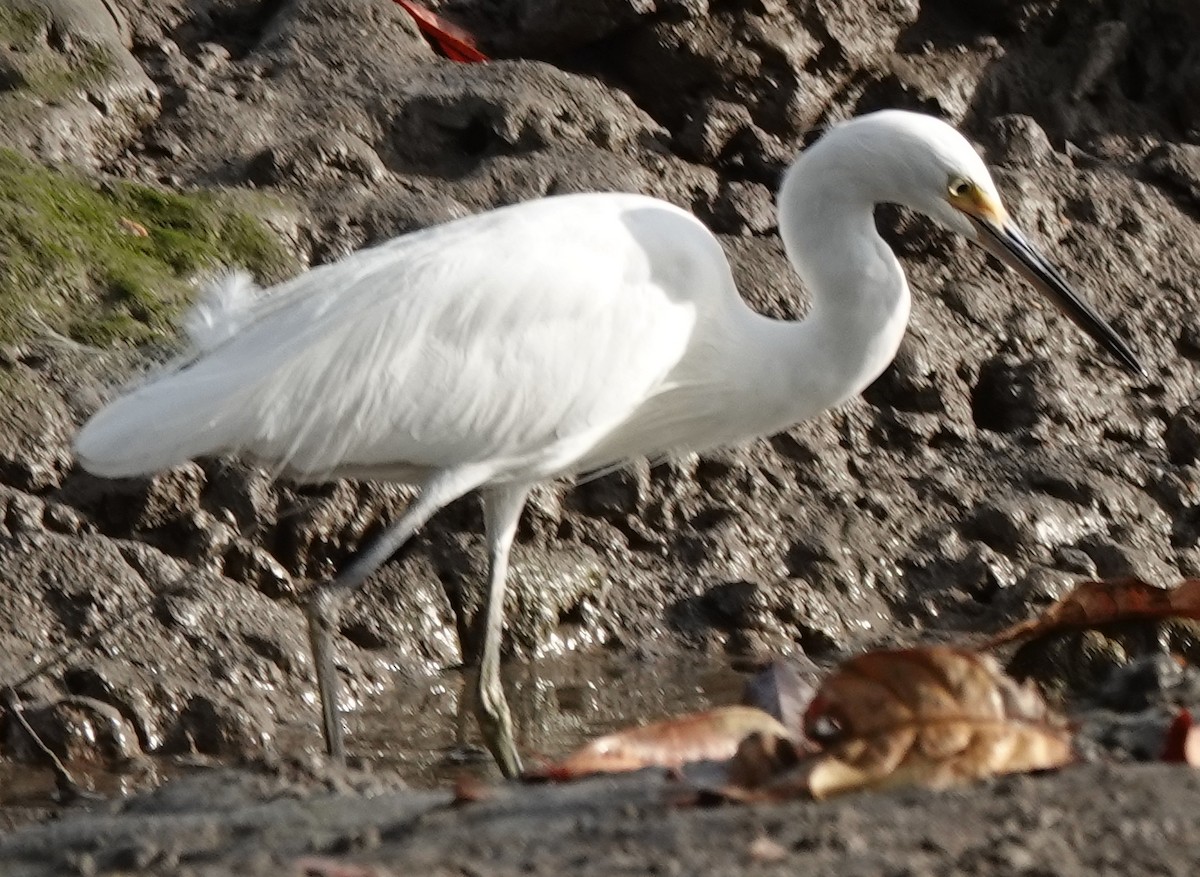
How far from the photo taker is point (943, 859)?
2807mm

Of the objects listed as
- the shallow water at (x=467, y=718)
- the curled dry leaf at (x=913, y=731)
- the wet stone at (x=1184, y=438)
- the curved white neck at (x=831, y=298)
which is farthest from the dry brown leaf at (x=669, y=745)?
the wet stone at (x=1184, y=438)

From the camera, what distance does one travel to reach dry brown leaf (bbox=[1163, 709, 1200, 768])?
11.0 ft

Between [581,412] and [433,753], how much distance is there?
94cm

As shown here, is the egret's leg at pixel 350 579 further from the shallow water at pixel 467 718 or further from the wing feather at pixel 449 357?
the shallow water at pixel 467 718

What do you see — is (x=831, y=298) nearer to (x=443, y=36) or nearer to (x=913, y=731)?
(x=913, y=731)

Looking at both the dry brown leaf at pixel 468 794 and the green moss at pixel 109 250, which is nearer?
the dry brown leaf at pixel 468 794

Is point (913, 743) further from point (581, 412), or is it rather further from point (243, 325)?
point (243, 325)

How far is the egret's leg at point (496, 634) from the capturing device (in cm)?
485

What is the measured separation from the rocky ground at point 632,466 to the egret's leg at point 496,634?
39 cm

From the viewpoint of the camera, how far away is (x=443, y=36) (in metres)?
7.54

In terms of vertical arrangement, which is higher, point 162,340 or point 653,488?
point 162,340

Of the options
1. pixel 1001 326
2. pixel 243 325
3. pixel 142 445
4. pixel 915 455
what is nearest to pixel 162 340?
pixel 243 325

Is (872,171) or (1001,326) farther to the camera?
(1001,326)

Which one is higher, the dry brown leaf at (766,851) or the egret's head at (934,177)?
the egret's head at (934,177)
